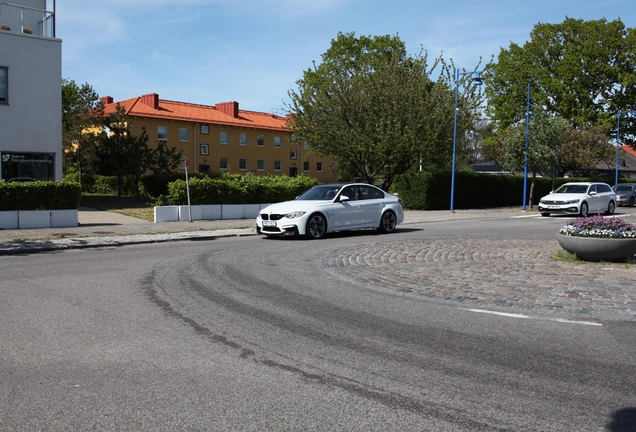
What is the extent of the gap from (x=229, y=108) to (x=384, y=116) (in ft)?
129

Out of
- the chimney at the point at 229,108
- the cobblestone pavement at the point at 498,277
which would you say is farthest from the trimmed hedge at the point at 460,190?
the chimney at the point at 229,108

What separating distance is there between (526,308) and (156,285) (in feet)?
16.7

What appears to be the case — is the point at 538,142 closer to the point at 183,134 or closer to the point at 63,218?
the point at 63,218

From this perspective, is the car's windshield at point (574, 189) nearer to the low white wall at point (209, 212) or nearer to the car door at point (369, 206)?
the low white wall at point (209, 212)

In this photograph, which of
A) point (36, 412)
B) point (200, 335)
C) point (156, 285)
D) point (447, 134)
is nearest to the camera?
point (36, 412)

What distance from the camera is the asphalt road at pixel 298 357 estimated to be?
3943 millimetres

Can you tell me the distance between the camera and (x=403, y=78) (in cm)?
3581

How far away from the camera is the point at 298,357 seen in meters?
5.19

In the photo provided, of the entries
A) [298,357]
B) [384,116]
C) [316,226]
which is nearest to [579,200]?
[384,116]

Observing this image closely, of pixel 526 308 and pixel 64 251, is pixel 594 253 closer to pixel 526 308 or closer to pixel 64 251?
pixel 526 308

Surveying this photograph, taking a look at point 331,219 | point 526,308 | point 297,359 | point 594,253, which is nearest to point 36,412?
point 297,359

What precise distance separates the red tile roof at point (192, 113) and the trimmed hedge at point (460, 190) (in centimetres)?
2808

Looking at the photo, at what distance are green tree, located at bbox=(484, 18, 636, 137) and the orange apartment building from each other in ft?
68.5

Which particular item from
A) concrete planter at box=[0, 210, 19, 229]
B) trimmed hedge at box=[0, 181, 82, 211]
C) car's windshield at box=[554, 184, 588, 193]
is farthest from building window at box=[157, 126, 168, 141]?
concrete planter at box=[0, 210, 19, 229]
